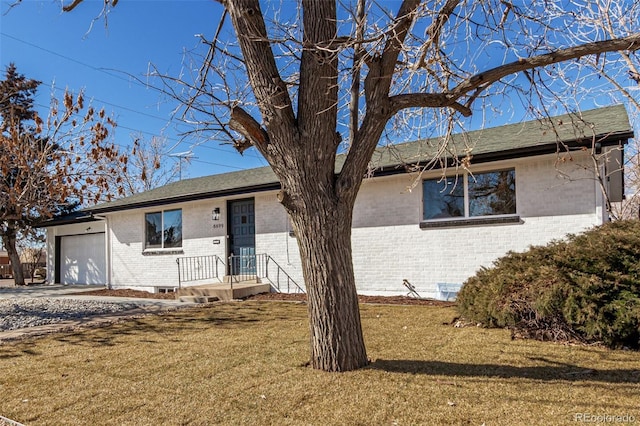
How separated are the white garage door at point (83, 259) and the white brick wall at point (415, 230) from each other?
15.7 feet

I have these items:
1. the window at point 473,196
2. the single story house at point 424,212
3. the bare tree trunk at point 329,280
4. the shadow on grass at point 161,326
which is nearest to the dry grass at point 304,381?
the shadow on grass at point 161,326

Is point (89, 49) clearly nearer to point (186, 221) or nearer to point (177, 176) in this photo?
point (186, 221)

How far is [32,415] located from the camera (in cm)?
334

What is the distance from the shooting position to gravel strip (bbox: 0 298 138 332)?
7.68 metres

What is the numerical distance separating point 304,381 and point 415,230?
6.21 m

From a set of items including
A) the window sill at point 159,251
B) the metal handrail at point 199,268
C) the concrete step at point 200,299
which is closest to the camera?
the concrete step at point 200,299

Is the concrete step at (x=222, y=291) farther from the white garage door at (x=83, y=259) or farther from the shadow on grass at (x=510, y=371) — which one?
the white garage door at (x=83, y=259)

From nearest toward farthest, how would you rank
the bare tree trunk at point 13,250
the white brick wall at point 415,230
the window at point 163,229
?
the white brick wall at point 415,230
the window at point 163,229
the bare tree trunk at point 13,250

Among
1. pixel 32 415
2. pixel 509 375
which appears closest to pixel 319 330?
pixel 509 375

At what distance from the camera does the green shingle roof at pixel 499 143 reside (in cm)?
680

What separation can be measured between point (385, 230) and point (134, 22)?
6860 mm

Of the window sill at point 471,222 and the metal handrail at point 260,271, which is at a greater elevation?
the window sill at point 471,222

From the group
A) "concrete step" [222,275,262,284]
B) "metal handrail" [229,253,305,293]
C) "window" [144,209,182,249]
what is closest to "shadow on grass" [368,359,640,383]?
"metal handrail" [229,253,305,293]

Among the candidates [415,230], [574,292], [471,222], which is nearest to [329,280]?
[574,292]
